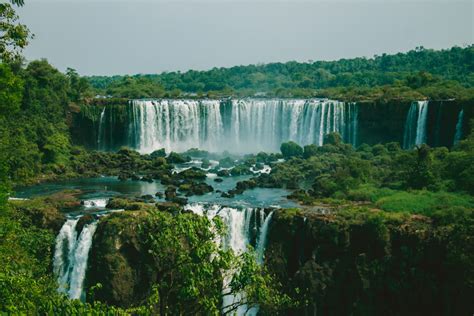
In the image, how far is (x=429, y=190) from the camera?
28.7 metres

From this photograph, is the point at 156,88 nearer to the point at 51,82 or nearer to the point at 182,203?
the point at 51,82

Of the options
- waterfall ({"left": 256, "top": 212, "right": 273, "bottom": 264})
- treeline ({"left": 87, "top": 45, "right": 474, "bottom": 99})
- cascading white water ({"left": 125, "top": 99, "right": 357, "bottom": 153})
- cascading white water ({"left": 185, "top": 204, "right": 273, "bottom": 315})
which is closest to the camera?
waterfall ({"left": 256, "top": 212, "right": 273, "bottom": 264})

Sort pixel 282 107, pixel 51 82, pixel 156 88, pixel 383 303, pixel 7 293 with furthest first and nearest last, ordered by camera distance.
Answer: pixel 156 88
pixel 282 107
pixel 51 82
pixel 383 303
pixel 7 293

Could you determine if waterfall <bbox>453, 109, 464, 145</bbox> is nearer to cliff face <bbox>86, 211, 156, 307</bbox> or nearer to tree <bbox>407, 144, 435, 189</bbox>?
tree <bbox>407, 144, 435, 189</bbox>

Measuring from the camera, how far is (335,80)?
263 ft

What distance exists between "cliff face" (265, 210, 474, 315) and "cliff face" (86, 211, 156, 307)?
17.4 ft

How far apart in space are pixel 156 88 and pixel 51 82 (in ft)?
63.8

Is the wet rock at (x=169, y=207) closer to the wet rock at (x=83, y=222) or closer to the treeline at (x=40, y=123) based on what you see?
the wet rock at (x=83, y=222)

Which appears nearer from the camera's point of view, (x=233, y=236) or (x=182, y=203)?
(x=233, y=236)

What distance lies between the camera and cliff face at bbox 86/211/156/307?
79.4 feet

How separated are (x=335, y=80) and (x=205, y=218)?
2773 inches

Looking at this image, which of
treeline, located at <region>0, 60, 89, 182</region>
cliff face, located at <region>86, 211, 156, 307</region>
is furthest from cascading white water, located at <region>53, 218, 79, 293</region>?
treeline, located at <region>0, 60, 89, 182</region>

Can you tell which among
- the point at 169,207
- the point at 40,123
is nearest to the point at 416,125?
the point at 169,207

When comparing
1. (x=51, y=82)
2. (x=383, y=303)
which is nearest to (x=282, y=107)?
(x=51, y=82)
